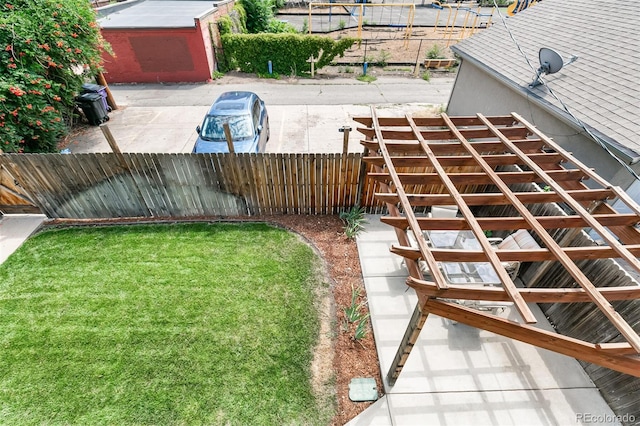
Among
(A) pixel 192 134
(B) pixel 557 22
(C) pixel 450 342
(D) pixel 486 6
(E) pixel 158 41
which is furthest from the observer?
(D) pixel 486 6

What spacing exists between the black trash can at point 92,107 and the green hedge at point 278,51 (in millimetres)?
7083

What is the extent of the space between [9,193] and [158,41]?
11.1 metres

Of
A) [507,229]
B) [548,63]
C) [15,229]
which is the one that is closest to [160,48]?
[15,229]

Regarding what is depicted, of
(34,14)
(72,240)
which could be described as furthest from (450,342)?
(34,14)

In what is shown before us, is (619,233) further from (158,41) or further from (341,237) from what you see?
(158,41)

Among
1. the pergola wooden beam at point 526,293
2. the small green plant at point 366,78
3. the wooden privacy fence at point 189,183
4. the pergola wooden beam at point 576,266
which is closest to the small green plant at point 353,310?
the pergola wooden beam at point 526,293

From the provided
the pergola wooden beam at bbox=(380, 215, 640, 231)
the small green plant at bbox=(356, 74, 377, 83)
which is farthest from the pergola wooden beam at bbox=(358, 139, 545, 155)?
the small green plant at bbox=(356, 74, 377, 83)

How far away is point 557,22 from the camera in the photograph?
9.67 meters

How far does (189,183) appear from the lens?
6449 mm

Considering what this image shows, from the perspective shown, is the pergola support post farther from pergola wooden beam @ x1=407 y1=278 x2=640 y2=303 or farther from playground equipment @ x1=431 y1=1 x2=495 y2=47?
playground equipment @ x1=431 y1=1 x2=495 y2=47

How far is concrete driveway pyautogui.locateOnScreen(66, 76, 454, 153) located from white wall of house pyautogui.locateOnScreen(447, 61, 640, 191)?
196 centimetres

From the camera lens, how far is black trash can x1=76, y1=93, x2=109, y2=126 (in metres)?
10.9

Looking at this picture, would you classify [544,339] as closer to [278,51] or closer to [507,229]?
[507,229]

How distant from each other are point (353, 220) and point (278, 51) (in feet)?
43.0
